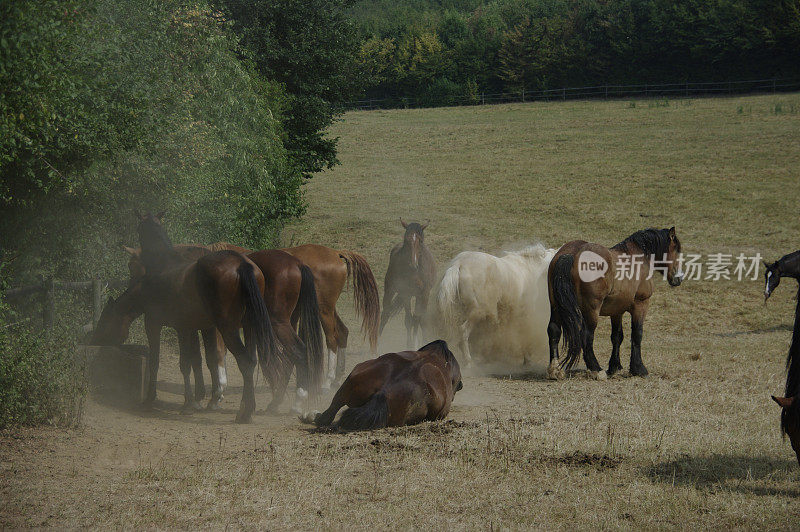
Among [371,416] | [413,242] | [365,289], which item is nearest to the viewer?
[371,416]

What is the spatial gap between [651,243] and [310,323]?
5786 millimetres

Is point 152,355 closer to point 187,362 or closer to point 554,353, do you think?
point 187,362

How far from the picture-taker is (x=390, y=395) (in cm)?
811

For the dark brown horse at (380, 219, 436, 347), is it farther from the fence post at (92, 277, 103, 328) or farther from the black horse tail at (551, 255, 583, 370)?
the fence post at (92, 277, 103, 328)

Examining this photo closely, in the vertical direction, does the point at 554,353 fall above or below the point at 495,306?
below

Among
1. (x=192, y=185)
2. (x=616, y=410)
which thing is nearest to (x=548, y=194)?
(x=192, y=185)

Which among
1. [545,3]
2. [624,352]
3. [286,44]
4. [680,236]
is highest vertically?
[545,3]

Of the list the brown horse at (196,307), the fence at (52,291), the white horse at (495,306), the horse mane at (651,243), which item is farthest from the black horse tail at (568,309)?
the fence at (52,291)

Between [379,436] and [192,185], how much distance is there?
7712mm

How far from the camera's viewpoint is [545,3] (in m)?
83.8

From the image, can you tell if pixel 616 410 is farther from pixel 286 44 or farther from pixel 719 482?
pixel 286 44

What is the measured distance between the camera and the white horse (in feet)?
42.6

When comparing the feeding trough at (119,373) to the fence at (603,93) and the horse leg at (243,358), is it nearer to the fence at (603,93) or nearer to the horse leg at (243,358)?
the horse leg at (243,358)

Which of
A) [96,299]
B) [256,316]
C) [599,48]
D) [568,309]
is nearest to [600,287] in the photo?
[568,309]
